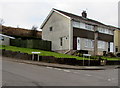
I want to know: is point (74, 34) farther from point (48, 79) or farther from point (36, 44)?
point (48, 79)

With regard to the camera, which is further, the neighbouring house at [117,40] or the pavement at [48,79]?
the neighbouring house at [117,40]

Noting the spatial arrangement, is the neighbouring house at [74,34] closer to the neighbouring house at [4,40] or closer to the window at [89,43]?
the window at [89,43]

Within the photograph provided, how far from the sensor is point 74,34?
29.9 meters

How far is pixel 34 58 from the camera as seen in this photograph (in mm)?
20891

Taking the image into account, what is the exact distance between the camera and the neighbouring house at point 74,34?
29.8m

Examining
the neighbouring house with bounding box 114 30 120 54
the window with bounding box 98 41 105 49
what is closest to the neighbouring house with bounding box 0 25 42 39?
the window with bounding box 98 41 105 49

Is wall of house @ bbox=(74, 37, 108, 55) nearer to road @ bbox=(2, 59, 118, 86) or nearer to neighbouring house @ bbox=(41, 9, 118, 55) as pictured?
neighbouring house @ bbox=(41, 9, 118, 55)

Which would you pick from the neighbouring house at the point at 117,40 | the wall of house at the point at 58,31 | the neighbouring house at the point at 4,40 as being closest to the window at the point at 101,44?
the neighbouring house at the point at 117,40

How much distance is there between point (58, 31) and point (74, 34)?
11.6 ft

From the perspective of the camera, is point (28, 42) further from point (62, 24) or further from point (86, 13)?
point (86, 13)

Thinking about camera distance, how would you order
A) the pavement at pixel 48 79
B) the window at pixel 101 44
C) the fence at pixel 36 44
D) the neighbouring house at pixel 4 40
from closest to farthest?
the pavement at pixel 48 79
the fence at pixel 36 44
the window at pixel 101 44
the neighbouring house at pixel 4 40

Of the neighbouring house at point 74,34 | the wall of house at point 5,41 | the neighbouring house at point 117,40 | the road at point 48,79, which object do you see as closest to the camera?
the road at point 48,79

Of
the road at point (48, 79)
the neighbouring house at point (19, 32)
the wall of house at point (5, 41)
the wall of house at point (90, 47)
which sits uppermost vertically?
the neighbouring house at point (19, 32)

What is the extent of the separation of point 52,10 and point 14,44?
1029cm
